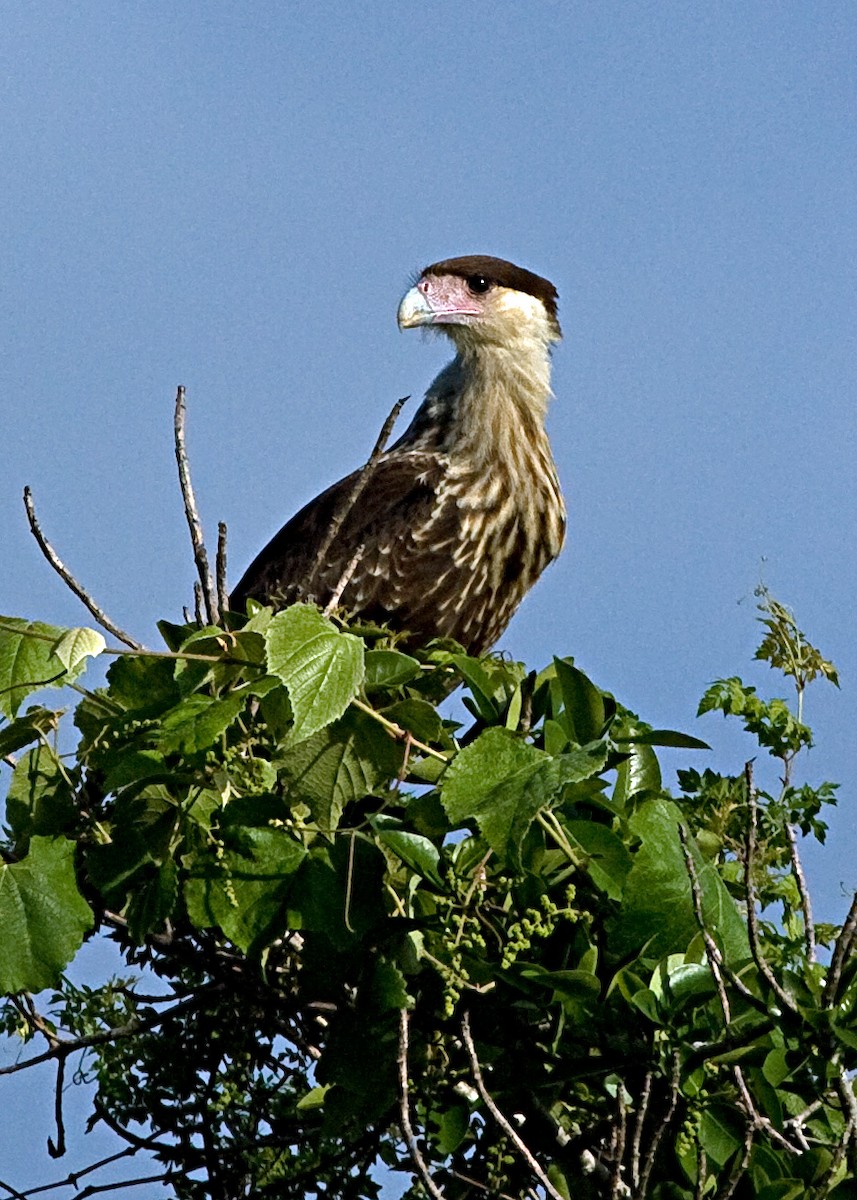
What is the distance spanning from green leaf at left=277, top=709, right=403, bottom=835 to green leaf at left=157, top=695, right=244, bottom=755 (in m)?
0.18

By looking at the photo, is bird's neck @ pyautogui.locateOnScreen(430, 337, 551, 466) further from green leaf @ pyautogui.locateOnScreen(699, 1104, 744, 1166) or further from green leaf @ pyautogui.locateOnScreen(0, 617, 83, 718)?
green leaf @ pyautogui.locateOnScreen(699, 1104, 744, 1166)

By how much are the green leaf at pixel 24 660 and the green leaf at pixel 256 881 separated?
0.40 meters

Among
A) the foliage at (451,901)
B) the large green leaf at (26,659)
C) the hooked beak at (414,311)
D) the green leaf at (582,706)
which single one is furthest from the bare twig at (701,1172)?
the hooked beak at (414,311)

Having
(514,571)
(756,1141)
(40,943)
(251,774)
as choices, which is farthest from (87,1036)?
(514,571)

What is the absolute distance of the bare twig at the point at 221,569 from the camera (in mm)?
2986

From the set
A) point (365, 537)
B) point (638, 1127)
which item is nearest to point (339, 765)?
point (638, 1127)

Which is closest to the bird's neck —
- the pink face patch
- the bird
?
the bird

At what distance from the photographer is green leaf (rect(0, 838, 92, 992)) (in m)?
2.84

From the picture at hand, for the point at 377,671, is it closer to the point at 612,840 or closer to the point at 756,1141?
the point at 612,840

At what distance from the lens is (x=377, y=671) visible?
2865mm

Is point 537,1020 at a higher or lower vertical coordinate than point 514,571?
lower

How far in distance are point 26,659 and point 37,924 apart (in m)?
0.45

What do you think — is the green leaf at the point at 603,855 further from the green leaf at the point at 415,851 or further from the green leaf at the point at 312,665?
the green leaf at the point at 312,665

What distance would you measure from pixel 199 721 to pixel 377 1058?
67 centimetres
